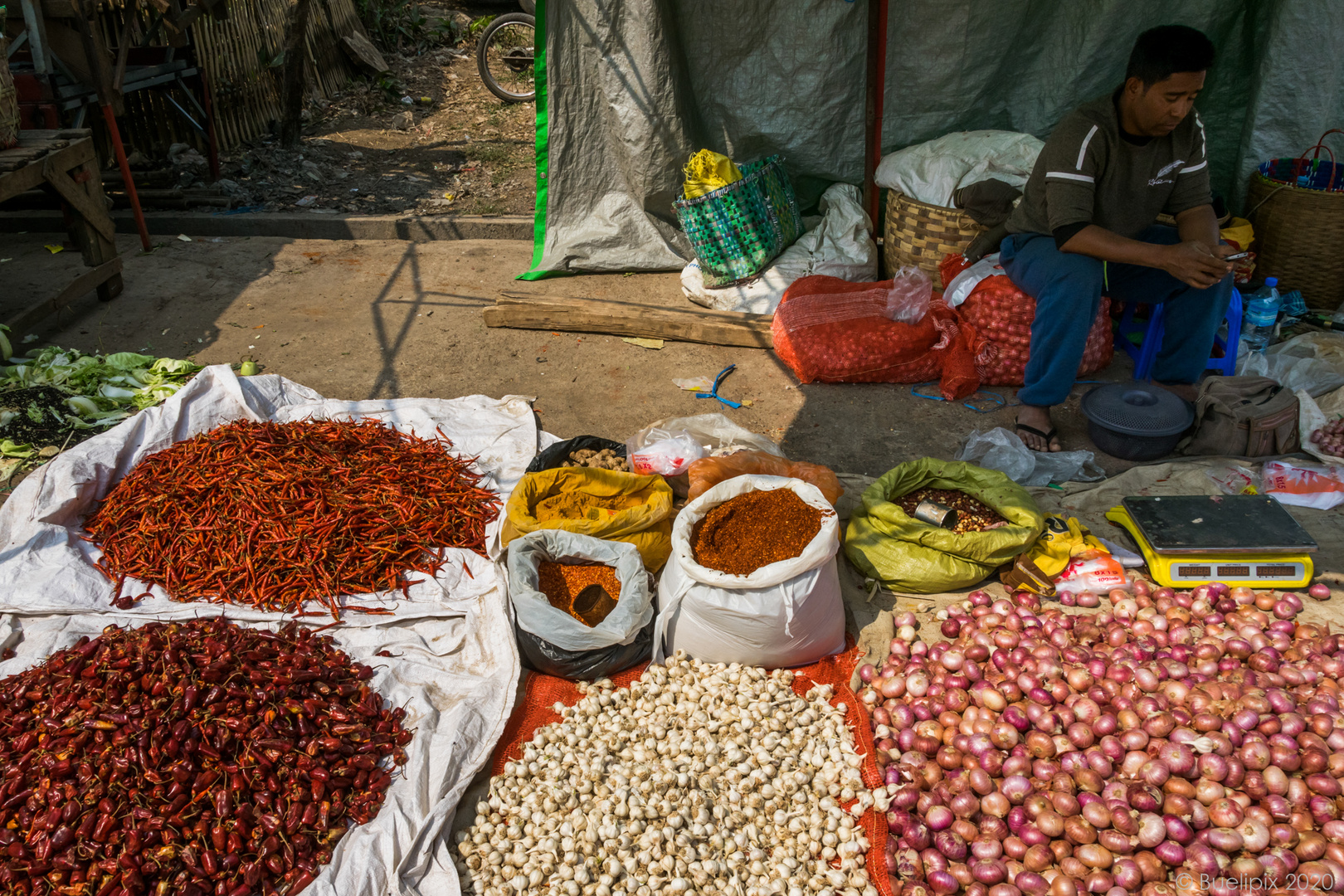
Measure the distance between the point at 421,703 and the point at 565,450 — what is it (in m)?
1.20

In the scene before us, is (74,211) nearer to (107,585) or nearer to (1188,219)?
(107,585)

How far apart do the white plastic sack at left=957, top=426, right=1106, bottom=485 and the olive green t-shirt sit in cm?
99

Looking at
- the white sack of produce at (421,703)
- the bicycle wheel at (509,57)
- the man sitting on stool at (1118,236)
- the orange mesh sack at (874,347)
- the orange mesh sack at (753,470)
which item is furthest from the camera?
the bicycle wheel at (509,57)

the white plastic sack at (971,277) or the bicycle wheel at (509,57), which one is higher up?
the bicycle wheel at (509,57)

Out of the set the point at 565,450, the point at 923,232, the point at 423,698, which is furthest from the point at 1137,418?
the point at 423,698

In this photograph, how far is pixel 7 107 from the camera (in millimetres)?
4836

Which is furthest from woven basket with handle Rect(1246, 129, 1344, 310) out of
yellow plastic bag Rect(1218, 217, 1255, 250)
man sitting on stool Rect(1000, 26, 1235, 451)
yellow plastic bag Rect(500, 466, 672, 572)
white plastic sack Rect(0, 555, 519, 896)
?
white plastic sack Rect(0, 555, 519, 896)

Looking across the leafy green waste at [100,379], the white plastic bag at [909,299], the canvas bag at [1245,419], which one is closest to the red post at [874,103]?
the white plastic bag at [909,299]

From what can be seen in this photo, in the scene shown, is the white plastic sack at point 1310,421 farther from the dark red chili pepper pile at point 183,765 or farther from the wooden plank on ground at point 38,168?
the wooden plank on ground at point 38,168

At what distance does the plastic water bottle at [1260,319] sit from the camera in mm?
4289

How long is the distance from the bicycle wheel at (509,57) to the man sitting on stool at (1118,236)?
710cm

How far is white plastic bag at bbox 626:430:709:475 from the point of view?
3336mm

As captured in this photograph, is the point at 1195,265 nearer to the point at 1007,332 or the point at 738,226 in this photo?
the point at 1007,332

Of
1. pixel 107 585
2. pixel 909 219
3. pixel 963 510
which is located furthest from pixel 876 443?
pixel 107 585
